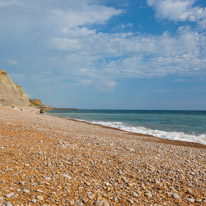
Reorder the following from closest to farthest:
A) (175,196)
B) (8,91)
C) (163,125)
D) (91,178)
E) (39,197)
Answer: (39,197) → (175,196) → (91,178) → (163,125) → (8,91)

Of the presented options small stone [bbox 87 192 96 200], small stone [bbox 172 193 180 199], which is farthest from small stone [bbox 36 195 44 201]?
small stone [bbox 172 193 180 199]

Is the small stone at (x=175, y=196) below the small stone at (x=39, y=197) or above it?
below

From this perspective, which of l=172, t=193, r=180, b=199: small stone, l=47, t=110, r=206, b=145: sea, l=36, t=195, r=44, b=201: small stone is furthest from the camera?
l=47, t=110, r=206, b=145: sea

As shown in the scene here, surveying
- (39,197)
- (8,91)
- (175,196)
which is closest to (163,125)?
(175,196)

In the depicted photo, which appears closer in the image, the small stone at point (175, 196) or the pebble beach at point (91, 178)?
the pebble beach at point (91, 178)

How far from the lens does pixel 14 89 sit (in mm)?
81438

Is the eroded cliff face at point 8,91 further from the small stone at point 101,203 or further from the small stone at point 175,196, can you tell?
the small stone at point 175,196

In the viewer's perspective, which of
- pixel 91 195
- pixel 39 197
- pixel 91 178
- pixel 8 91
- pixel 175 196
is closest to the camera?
pixel 39 197

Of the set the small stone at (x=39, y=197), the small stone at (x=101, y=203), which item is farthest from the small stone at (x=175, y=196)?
the small stone at (x=39, y=197)

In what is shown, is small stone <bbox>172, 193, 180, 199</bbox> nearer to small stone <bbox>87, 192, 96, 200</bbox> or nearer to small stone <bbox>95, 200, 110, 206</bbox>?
small stone <bbox>95, 200, 110, 206</bbox>

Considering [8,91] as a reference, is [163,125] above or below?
below

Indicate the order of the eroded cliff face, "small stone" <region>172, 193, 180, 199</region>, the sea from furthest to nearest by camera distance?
the eroded cliff face < the sea < "small stone" <region>172, 193, 180, 199</region>

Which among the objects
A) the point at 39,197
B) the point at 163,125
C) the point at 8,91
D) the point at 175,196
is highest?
the point at 8,91

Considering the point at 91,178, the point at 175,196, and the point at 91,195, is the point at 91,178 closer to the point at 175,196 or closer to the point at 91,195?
the point at 91,195
